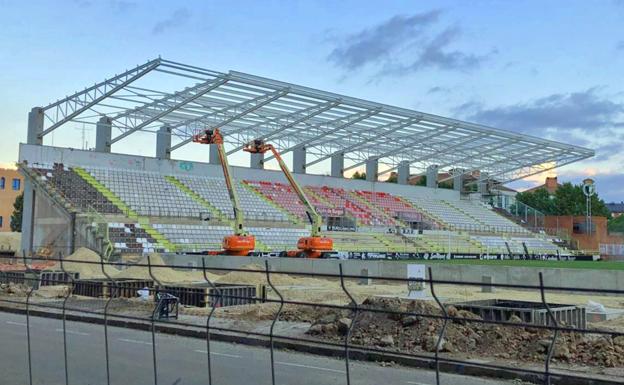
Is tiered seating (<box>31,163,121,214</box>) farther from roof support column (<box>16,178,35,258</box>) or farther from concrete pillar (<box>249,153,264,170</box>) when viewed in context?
concrete pillar (<box>249,153,264,170</box>)

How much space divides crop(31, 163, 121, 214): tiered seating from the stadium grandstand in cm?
10

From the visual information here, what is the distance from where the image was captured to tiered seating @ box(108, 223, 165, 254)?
38.6 meters

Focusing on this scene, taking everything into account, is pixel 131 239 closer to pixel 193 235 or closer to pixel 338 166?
pixel 193 235

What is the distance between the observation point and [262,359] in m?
11.9

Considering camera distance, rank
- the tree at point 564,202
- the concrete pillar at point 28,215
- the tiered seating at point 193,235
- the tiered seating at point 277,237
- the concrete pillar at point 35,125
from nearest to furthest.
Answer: the tiered seating at point 193,235 < the concrete pillar at point 28,215 < the concrete pillar at point 35,125 < the tiered seating at point 277,237 < the tree at point 564,202

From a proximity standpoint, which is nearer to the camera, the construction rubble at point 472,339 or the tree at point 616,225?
the construction rubble at point 472,339

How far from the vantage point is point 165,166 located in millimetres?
51281

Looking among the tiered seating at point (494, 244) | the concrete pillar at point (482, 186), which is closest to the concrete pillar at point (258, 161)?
the tiered seating at point (494, 244)

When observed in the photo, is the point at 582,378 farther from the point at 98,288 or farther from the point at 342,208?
the point at 342,208

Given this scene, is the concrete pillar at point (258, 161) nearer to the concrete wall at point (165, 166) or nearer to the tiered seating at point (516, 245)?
the concrete wall at point (165, 166)

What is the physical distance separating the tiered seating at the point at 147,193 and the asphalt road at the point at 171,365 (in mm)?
30488

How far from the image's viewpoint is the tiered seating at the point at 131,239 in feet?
127

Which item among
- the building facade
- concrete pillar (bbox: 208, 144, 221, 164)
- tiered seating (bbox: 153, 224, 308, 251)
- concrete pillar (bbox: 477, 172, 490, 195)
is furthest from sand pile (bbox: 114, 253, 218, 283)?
the building facade

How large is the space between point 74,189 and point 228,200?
1268cm
